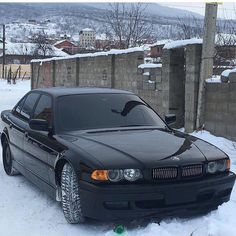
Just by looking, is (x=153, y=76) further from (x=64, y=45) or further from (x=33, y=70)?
(x=64, y=45)

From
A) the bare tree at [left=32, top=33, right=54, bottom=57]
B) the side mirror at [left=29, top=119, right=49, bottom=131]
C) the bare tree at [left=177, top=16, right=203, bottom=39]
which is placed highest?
→ the bare tree at [left=177, top=16, right=203, bottom=39]

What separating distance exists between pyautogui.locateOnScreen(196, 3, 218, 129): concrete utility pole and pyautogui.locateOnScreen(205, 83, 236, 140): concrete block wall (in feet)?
0.36

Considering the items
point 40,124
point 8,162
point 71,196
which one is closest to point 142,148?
point 71,196

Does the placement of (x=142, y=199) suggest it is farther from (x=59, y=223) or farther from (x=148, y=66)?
(x=148, y=66)

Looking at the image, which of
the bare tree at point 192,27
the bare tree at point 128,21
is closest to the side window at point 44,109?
the bare tree at point 192,27

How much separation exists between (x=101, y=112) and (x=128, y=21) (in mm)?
23767

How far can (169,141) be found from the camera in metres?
5.50

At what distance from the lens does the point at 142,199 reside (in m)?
4.70

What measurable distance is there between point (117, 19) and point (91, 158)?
24.2 meters

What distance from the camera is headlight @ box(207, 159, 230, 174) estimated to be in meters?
5.11

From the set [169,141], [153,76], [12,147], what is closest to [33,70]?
[153,76]

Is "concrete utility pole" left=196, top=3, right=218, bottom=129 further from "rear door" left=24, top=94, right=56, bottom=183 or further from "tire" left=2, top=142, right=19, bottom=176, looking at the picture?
"rear door" left=24, top=94, right=56, bottom=183

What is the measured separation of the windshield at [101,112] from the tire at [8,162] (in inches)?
73.7

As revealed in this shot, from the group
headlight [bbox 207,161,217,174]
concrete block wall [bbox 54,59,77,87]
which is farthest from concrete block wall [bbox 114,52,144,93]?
headlight [bbox 207,161,217,174]
